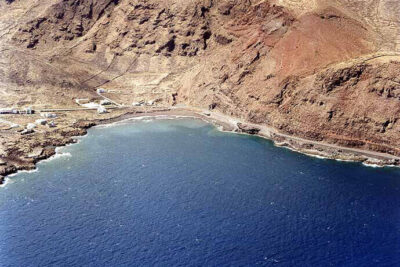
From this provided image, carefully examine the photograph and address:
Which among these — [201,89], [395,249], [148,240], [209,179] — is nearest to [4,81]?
[201,89]

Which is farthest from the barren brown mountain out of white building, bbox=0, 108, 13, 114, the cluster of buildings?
white building, bbox=0, 108, 13, 114

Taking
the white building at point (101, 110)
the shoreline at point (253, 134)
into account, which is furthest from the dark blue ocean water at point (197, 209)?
the white building at point (101, 110)

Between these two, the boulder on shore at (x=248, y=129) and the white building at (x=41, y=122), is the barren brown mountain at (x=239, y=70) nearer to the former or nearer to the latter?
the boulder on shore at (x=248, y=129)

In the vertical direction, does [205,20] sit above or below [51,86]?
above

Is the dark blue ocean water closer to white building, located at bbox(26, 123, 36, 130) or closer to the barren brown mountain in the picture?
the barren brown mountain

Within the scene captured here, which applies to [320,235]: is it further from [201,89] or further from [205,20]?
[205,20]

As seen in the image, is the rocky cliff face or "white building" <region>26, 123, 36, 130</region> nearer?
the rocky cliff face
